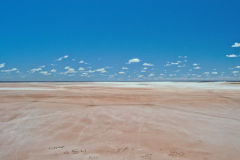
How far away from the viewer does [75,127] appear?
5.78 m

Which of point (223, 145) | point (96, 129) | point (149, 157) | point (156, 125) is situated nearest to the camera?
point (149, 157)

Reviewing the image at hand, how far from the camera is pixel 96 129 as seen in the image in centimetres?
559

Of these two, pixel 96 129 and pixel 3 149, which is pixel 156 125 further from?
pixel 3 149

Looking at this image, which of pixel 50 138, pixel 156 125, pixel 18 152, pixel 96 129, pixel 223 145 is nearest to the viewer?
pixel 18 152

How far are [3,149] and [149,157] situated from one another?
402 cm

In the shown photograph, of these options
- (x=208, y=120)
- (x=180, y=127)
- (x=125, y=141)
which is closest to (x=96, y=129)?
(x=125, y=141)

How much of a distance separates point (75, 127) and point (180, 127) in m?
4.17

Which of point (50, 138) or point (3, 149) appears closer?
point (3, 149)

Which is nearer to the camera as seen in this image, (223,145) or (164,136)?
(223,145)

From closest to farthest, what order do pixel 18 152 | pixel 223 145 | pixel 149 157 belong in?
pixel 149 157 < pixel 18 152 < pixel 223 145

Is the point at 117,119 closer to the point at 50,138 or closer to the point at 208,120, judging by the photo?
the point at 50,138

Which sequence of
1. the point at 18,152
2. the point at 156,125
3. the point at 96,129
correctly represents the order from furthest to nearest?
the point at 156,125 < the point at 96,129 < the point at 18,152

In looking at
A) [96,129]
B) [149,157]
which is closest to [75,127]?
[96,129]

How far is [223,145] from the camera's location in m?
4.40
